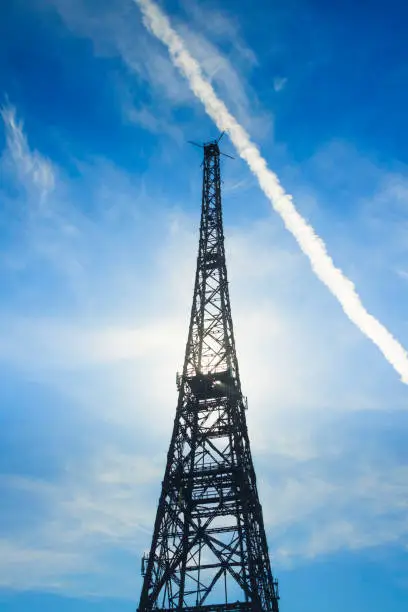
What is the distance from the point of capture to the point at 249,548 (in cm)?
3106

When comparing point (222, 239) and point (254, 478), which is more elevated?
point (222, 239)

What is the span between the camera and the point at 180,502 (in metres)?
34.1

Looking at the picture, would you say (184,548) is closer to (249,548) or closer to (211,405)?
(249,548)

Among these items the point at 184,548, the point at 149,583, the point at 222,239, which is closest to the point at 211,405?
the point at 184,548

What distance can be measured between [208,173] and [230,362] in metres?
20.7

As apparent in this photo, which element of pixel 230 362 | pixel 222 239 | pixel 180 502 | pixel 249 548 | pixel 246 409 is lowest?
pixel 249 548

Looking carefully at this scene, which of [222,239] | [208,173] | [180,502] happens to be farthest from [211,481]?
[208,173]

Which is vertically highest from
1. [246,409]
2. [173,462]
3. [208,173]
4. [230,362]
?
[208,173]

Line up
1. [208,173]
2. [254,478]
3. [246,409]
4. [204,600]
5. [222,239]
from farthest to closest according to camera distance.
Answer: [208,173], [222,239], [246,409], [254,478], [204,600]

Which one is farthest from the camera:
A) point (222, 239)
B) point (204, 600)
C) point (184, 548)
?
point (222, 239)

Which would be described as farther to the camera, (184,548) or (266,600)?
(184,548)

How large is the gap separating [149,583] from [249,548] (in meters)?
6.80

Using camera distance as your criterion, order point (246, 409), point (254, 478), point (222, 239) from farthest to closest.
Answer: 1. point (222, 239)
2. point (246, 409)
3. point (254, 478)

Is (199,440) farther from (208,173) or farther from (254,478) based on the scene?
(208,173)
